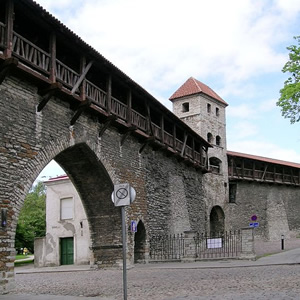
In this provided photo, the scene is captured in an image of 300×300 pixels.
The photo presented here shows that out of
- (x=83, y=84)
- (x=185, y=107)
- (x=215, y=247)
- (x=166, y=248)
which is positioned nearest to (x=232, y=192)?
(x=185, y=107)

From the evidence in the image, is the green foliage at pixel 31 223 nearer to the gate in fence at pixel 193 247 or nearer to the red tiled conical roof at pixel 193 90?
the red tiled conical roof at pixel 193 90

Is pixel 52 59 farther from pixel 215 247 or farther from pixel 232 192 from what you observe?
pixel 232 192

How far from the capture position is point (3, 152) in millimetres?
11477

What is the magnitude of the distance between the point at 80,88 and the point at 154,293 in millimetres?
7682

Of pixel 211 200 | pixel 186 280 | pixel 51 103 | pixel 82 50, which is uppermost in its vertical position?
pixel 82 50

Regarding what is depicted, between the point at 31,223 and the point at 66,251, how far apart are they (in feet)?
41.9

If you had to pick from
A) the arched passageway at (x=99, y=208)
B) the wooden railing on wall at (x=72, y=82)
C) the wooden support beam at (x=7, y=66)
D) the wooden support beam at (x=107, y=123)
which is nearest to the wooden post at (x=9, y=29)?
the wooden railing on wall at (x=72, y=82)

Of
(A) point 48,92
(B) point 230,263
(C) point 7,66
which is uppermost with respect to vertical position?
(C) point 7,66

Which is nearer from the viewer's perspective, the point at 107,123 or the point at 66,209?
the point at 107,123

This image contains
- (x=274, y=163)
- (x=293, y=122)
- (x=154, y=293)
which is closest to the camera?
(x=154, y=293)

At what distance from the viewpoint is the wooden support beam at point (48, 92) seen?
12.8 meters

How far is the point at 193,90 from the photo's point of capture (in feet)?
104

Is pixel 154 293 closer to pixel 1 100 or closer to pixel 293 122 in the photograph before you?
pixel 1 100

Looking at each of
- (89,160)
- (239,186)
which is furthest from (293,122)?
(239,186)
